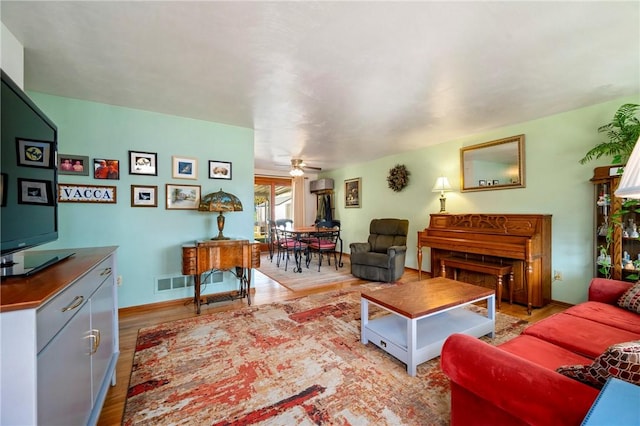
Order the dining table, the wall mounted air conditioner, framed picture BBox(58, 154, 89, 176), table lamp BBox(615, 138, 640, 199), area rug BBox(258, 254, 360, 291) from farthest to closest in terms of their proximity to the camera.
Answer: the wall mounted air conditioner → the dining table → area rug BBox(258, 254, 360, 291) → framed picture BBox(58, 154, 89, 176) → table lamp BBox(615, 138, 640, 199)

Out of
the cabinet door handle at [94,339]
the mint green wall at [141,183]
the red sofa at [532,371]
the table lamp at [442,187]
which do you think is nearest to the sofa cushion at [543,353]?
the red sofa at [532,371]

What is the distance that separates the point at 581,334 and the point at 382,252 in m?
3.28

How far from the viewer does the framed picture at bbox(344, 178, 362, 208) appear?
6.43 metres

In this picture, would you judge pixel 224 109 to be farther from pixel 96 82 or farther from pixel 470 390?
pixel 470 390

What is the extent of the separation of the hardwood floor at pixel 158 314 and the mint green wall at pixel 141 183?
0.18 m

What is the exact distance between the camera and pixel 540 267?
122 inches

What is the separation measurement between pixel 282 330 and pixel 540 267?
3.08 metres

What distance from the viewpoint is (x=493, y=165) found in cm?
379

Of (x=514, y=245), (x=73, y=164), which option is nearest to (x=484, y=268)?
(x=514, y=245)

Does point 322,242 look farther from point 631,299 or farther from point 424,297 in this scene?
point 631,299

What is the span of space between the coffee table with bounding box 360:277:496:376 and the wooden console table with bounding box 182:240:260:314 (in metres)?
1.57

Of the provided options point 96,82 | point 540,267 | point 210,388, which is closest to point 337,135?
point 96,82

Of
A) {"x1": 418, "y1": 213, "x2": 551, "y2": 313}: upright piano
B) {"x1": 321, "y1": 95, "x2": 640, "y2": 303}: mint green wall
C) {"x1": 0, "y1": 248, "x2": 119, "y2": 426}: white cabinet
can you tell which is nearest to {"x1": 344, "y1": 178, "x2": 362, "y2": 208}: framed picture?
{"x1": 321, "y1": 95, "x2": 640, "y2": 303}: mint green wall

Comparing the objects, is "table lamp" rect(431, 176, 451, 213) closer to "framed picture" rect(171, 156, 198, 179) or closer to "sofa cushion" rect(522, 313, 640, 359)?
"sofa cushion" rect(522, 313, 640, 359)
